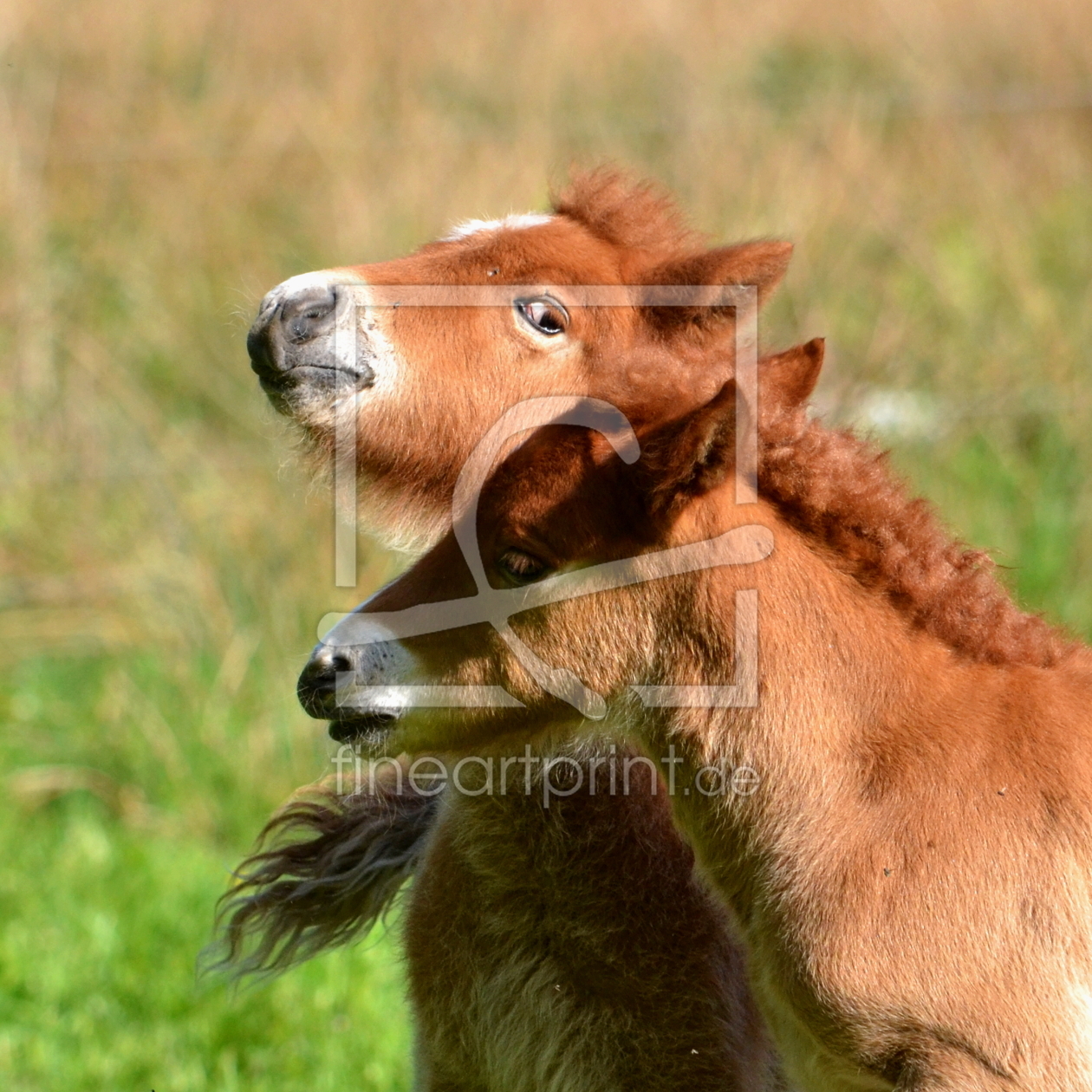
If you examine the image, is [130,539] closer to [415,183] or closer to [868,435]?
[415,183]

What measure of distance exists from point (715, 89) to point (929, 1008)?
23.8ft

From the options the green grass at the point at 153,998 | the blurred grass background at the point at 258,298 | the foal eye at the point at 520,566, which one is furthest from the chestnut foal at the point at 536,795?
the blurred grass background at the point at 258,298

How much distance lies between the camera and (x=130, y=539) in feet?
23.1

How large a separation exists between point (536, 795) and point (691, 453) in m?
0.90

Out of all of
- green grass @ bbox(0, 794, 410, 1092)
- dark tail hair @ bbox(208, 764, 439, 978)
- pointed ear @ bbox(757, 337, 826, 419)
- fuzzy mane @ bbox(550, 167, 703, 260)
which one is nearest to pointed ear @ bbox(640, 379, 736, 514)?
pointed ear @ bbox(757, 337, 826, 419)

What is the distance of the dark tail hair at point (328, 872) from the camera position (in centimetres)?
357

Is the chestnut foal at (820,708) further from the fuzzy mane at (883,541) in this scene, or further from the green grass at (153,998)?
the green grass at (153,998)

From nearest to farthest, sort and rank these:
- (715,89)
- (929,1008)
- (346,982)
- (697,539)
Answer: (929,1008) < (697,539) < (346,982) < (715,89)

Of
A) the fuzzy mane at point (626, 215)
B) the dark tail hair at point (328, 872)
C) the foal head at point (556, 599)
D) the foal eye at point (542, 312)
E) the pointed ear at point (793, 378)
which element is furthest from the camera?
the dark tail hair at point (328, 872)

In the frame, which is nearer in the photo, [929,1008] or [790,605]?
[929,1008]

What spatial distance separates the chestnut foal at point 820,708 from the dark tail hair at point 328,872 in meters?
0.72

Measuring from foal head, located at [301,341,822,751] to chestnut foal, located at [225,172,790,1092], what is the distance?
10cm

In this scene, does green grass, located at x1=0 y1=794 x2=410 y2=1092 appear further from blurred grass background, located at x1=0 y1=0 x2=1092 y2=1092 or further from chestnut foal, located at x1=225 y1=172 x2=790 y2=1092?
chestnut foal, located at x1=225 y1=172 x2=790 y2=1092

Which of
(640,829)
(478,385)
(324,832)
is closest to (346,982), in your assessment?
(324,832)
